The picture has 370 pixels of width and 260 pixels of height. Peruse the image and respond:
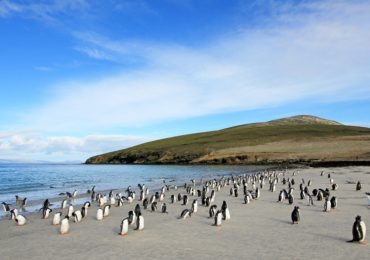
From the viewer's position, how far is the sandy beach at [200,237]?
13531 mm

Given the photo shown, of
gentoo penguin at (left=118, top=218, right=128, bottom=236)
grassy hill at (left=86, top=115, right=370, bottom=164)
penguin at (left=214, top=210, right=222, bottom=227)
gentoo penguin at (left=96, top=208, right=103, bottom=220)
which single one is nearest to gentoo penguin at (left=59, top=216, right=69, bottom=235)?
gentoo penguin at (left=118, top=218, right=128, bottom=236)

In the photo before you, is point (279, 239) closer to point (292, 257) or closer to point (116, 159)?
point (292, 257)

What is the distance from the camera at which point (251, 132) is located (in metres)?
147

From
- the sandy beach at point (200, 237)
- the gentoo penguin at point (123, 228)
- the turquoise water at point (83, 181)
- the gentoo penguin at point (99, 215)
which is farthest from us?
the turquoise water at point (83, 181)

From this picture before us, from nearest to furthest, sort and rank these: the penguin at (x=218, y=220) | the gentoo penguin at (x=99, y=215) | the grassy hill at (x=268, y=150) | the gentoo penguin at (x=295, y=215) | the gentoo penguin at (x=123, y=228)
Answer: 1. the gentoo penguin at (x=123, y=228)
2. the gentoo penguin at (x=295, y=215)
3. the penguin at (x=218, y=220)
4. the gentoo penguin at (x=99, y=215)
5. the grassy hill at (x=268, y=150)

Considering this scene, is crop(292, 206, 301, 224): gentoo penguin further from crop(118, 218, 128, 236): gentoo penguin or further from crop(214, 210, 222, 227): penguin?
crop(118, 218, 128, 236): gentoo penguin

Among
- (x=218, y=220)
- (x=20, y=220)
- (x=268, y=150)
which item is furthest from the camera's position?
(x=268, y=150)

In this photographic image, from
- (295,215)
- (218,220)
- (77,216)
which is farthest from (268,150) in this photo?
(218,220)

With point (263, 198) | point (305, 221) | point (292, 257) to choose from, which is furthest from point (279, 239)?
point (263, 198)

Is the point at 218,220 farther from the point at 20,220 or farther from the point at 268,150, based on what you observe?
the point at 268,150

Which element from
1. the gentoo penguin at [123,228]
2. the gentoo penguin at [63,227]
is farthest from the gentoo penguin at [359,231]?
the gentoo penguin at [63,227]

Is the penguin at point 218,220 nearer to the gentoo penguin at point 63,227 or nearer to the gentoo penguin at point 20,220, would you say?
the gentoo penguin at point 63,227

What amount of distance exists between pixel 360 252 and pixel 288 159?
269ft

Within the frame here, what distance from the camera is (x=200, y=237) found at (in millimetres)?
16141
